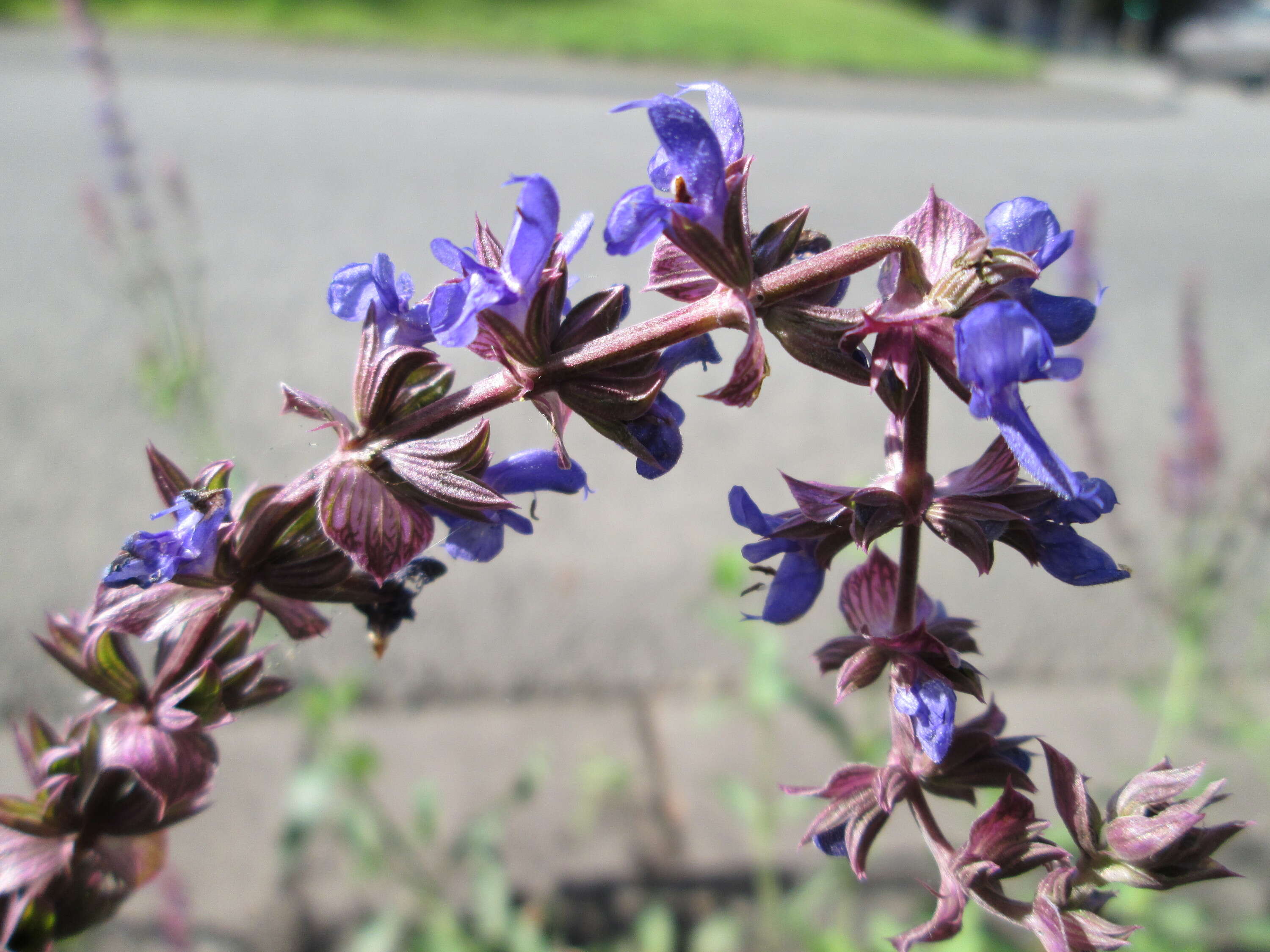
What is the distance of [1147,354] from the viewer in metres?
4.45

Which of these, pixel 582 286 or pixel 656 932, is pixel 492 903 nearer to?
pixel 656 932

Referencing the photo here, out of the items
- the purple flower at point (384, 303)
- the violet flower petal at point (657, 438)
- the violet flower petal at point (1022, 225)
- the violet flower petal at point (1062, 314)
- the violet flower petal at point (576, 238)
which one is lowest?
the violet flower petal at point (657, 438)

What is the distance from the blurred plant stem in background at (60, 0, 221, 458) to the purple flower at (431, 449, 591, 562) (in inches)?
60.3

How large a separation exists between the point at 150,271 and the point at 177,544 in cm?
203

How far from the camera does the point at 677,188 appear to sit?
49 centimetres

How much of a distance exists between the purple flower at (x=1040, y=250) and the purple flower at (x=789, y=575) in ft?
0.55

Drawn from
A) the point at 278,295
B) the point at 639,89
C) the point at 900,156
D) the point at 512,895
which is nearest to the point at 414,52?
the point at 639,89

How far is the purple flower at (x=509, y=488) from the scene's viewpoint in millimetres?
585

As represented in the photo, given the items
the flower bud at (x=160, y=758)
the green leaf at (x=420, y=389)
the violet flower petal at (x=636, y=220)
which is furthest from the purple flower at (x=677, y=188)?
the flower bud at (x=160, y=758)

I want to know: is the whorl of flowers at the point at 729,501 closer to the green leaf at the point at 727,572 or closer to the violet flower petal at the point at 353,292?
the violet flower petal at the point at 353,292

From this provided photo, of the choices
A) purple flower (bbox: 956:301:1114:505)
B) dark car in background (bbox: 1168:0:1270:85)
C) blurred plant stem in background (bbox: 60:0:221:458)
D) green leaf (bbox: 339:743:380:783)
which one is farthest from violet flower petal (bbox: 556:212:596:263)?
dark car in background (bbox: 1168:0:1270:85)

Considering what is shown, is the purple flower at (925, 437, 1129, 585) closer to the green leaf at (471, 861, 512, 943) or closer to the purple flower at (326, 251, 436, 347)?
the purple flower at (326, 251, 436, 347)

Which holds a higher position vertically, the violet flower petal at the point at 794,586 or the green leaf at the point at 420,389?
the green leaf at the point at 420,389

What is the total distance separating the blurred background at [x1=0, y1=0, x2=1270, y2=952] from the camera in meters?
2.04
